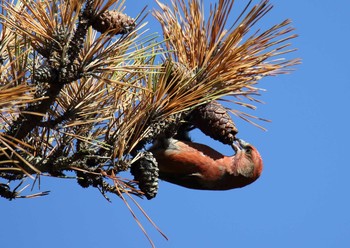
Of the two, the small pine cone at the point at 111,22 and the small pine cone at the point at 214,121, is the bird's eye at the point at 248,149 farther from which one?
the small pine cone at the point at 111,22

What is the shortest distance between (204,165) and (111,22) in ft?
1.27

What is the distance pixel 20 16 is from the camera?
1213 mm

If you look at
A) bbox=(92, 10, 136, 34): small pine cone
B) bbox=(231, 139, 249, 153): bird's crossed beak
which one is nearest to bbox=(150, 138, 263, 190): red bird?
bbox=(231, 139, 249, 153): bird's crossed beak

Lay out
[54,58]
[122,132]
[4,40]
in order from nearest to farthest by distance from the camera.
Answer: [54,58]
[122,132]
[4,40]

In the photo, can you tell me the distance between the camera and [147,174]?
1.36m

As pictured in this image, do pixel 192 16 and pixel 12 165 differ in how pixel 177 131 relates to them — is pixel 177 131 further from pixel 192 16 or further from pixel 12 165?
pixel 12 165

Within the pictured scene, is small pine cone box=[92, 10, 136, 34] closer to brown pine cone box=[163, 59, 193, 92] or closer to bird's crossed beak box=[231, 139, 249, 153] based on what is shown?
brown pine cone box=[163, 59, 193, 92]

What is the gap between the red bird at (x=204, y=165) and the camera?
1.43 meters

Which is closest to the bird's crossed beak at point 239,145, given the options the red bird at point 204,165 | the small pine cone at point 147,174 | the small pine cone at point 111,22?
the red bird at point 204,165

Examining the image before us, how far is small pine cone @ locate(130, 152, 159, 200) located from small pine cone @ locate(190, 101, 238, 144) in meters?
0.13

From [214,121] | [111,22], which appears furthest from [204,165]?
[111,22]

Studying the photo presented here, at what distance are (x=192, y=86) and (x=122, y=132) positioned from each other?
158 millimetres

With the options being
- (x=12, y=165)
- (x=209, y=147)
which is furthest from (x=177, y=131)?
(x=12, y=165)

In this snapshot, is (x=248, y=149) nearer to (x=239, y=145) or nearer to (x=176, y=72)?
(x=239, y=145)
